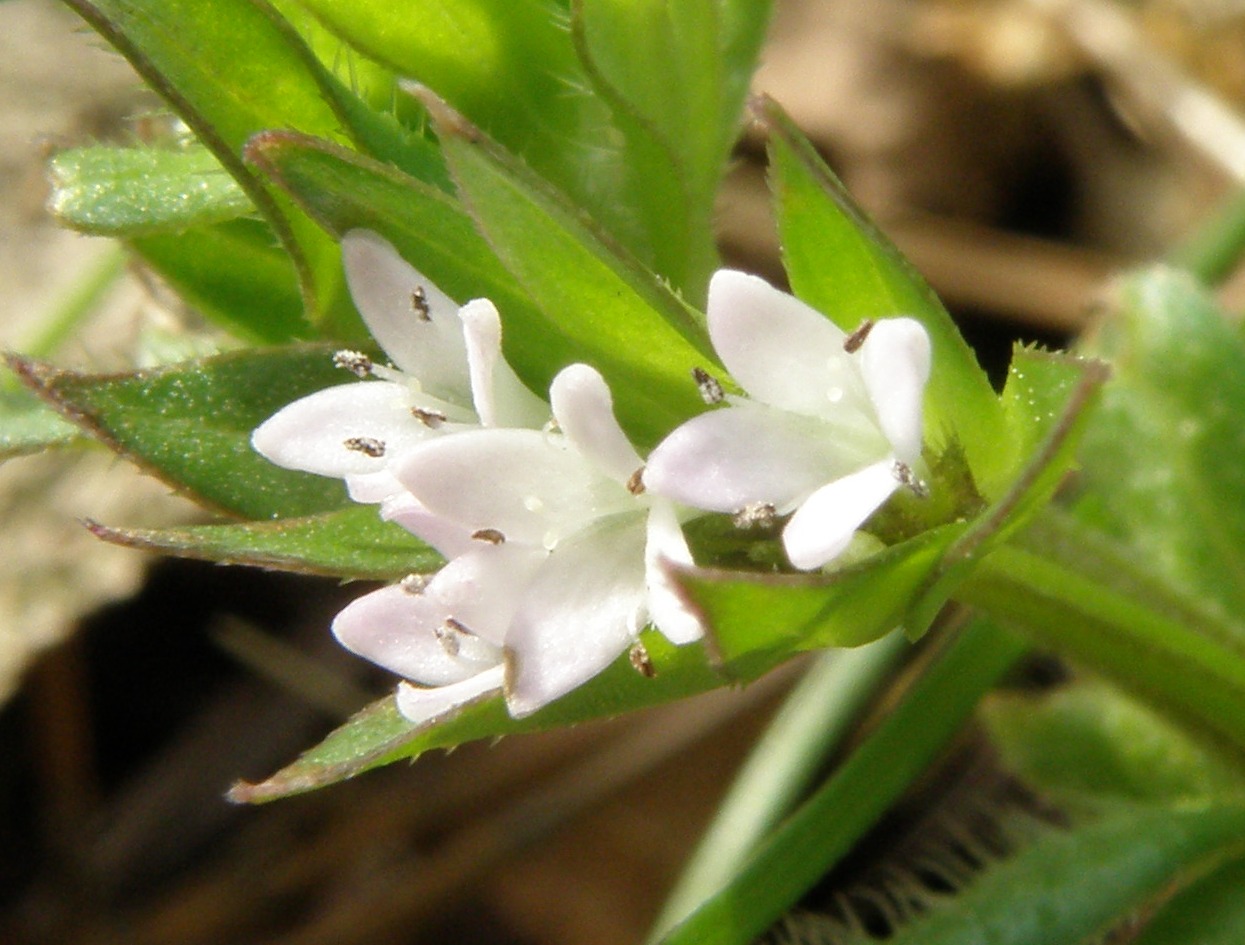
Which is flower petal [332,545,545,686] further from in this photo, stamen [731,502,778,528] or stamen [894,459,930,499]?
stamen [894,459,930,499]

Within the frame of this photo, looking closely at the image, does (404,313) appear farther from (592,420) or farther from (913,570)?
(913,570)

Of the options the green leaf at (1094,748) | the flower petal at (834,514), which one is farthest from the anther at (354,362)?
the green leaf at (1094,748)

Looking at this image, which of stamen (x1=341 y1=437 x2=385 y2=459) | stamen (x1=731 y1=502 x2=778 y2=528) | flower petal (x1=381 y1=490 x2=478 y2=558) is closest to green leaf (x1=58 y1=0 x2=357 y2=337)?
stamen (x1=341 y1=437 x2=385 y2=459)

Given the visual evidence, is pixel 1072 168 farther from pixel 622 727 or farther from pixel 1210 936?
Result: pixel 1210 936

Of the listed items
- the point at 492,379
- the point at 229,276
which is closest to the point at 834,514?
the point at 492,379

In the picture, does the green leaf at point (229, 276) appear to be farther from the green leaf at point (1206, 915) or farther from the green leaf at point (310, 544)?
the green leaf at point (1206, 915)

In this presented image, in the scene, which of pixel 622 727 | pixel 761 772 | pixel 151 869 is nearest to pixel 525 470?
pixel 761 772
